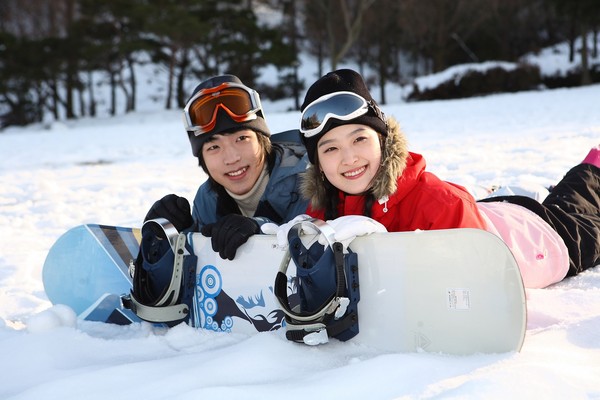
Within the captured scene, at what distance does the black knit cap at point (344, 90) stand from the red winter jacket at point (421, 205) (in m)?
0.20

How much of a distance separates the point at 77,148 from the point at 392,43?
19823mm

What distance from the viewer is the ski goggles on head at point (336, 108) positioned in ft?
7.49

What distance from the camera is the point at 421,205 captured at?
2230mm

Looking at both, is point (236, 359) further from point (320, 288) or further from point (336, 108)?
point (336, 108)

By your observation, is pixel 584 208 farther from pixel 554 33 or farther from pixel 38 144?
pixel 554 33

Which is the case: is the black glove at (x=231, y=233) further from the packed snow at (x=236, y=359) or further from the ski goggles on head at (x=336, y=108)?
the ski goggles on head at (x=336, y=108)

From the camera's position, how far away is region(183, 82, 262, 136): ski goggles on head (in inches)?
108

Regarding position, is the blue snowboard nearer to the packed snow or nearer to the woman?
the packed snow

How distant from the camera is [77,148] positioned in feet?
36.7

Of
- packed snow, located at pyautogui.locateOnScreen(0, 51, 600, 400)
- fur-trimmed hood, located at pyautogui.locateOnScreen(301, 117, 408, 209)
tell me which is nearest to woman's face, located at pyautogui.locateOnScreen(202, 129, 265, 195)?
fur-trimmed hood, located at pyautogui.locateOnScreen(301, 117, 408, 209)

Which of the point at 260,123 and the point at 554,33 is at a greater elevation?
the point at 554,33

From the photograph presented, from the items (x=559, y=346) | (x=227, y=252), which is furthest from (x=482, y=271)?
(x=227, y=252)

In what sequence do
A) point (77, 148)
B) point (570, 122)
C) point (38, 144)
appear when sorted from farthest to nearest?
point (38, 144) → point (77, 148) → point (570, 122)

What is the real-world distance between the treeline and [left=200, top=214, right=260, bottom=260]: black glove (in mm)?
19674
